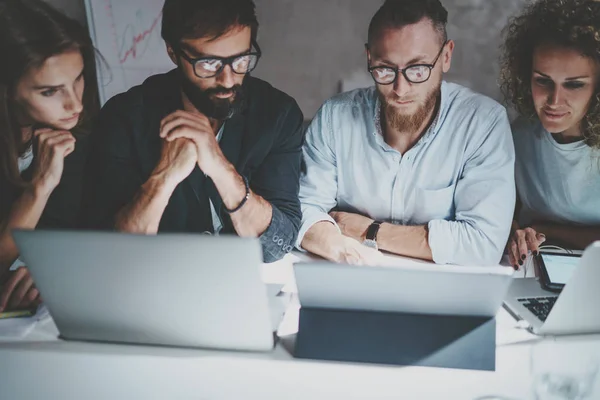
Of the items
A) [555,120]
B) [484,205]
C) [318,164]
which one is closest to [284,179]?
[318,164]

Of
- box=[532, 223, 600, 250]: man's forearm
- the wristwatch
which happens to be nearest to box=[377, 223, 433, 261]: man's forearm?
the wristwatch

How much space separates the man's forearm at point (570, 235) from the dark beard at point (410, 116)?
540 millimetres

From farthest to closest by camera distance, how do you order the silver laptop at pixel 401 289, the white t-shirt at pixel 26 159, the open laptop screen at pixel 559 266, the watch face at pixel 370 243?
the watch face at pixel 370 243, the white t-shirt at pixel 26 159, the open laptop screen at pixel 559 266, the silver laptop at pixel 401 289

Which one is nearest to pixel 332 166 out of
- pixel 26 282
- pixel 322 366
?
pixel 322 366

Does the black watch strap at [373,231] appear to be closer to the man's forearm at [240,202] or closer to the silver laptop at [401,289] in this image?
the man's forearm at [240,202]

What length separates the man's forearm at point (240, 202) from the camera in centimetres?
151

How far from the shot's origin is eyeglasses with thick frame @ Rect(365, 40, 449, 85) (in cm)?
152

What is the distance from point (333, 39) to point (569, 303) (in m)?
0.99

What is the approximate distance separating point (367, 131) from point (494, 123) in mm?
400

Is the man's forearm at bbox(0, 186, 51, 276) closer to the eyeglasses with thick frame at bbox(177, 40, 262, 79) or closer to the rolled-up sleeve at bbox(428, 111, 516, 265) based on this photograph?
the eyeglasses with thick frame at bbox(177, 40, 262, 79)

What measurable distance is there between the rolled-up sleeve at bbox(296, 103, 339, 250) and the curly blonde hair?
0.58m

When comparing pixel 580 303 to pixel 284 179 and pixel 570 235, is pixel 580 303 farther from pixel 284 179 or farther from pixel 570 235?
pixel 284 179

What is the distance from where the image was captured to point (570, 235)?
1.66m

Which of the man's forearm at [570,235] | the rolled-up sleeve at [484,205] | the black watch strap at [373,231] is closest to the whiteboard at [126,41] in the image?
the black watch strap at [373,231]
